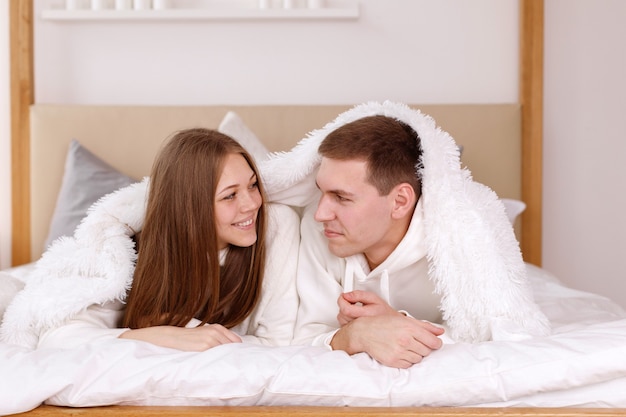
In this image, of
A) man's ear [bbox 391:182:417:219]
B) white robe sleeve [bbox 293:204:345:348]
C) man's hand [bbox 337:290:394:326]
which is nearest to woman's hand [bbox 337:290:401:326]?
man's hand [bbox 337:290:394:326]

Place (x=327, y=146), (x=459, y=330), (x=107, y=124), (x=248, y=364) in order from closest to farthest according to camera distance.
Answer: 1. (x=248, y=364)
2. (x=459, y=330)
3. (x=327, y=146)
4. (x=107, y=124)

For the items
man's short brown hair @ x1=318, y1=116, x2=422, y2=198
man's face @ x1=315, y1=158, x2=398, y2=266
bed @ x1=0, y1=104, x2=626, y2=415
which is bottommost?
bed @ x1=0, y1=104, x2=626, y2=415

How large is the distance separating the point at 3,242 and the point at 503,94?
77.7 inches

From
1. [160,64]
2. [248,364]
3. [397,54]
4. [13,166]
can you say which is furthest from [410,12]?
[248,364]

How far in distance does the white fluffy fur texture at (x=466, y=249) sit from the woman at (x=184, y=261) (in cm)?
21

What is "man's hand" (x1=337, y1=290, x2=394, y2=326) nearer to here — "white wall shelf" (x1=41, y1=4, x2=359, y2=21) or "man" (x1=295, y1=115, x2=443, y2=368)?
"man" (x1=295, y1=115, x2=443, y2=368)

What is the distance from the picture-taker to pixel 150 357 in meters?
1.29

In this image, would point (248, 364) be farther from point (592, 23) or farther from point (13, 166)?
point (592, 23)

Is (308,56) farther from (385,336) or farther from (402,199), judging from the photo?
(385,336)

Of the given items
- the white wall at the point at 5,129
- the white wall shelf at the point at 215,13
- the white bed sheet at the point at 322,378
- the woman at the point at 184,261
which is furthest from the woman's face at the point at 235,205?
the white wall at the point at 5,129

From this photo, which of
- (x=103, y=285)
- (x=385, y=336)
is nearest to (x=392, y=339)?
(x=385, y=336)

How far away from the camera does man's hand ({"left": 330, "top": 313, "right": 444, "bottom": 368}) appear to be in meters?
1.34

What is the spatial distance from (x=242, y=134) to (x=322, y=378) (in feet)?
4.82

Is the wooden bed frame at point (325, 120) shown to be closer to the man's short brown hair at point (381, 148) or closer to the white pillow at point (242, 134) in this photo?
the white pillow at point (242, 134)
